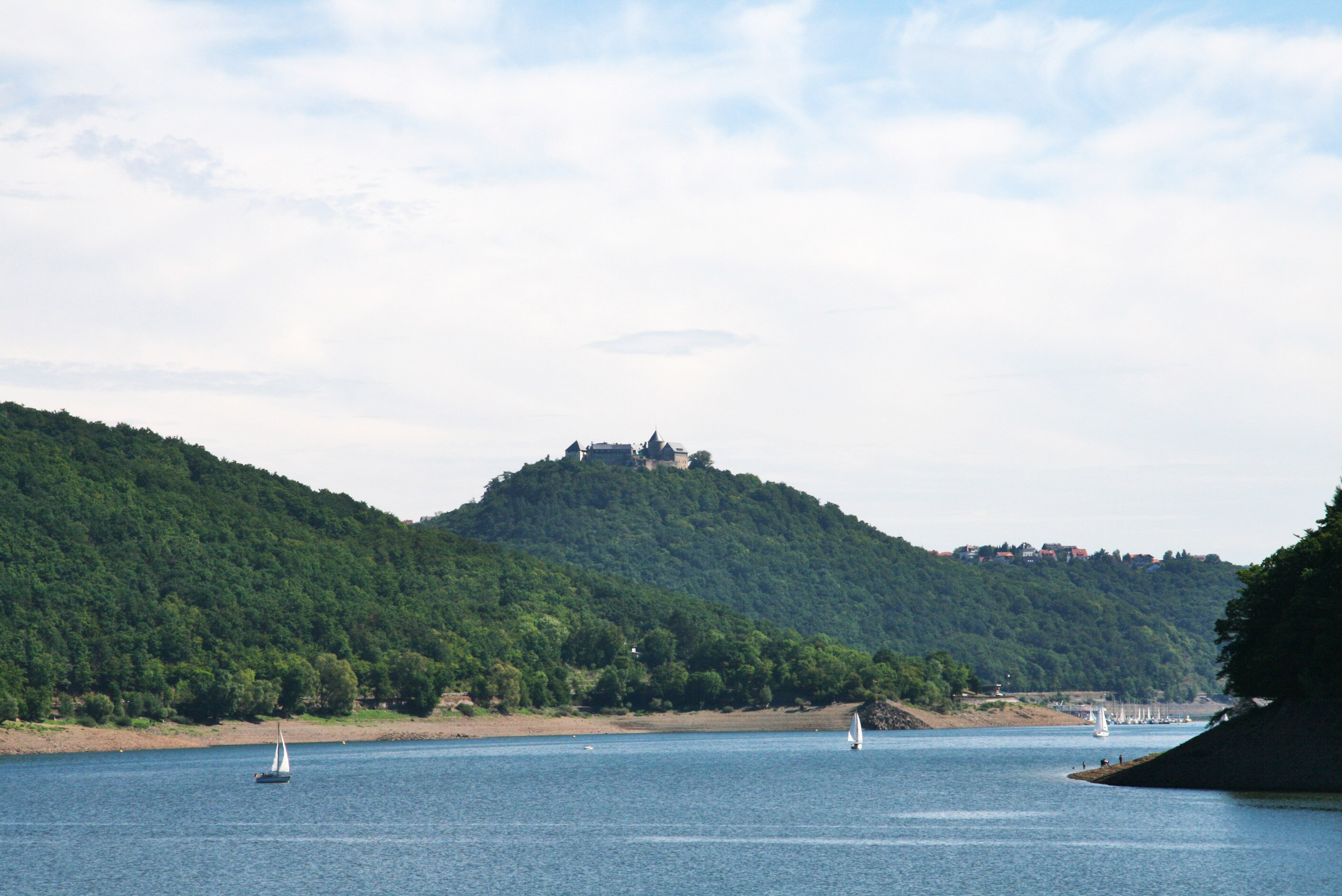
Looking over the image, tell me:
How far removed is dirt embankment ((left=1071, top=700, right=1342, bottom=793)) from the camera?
9525 centimetres

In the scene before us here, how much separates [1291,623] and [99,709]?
14896 centimetres

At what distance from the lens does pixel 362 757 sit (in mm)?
181875

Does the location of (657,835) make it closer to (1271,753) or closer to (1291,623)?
(1271,753)

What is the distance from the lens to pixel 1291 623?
102 meters

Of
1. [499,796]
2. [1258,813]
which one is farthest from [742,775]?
[1258,813]

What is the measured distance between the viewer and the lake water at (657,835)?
237 ft

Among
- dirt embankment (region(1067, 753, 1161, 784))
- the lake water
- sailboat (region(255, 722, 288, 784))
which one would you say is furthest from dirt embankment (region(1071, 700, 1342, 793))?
sailboat (region(255, 722, 288, 784))

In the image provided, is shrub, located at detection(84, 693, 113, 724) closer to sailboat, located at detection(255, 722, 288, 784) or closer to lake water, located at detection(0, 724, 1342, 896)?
lake water, located at detection(0, 724, 1342, 896)

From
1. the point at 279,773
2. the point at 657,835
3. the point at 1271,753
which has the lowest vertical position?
the point at 657,835

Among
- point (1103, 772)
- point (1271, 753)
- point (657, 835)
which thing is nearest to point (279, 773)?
point (657, 835)

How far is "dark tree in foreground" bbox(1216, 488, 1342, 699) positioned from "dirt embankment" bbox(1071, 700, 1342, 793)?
1.81 meters

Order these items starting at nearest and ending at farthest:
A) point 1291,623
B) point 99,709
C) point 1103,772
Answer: point 1291,623
point 1103,772
point 99,709

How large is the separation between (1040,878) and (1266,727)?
37314 millimetres

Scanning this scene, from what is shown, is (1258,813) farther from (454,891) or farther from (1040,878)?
(454,891)
